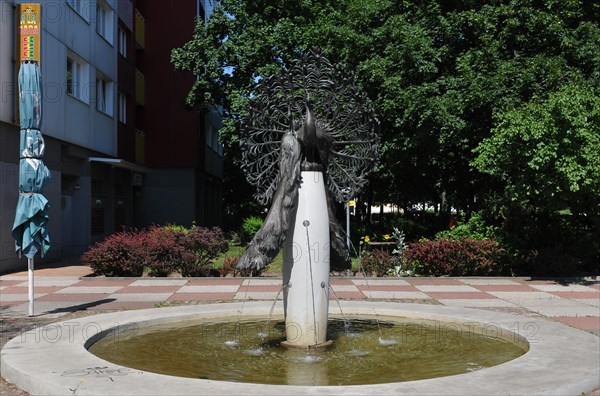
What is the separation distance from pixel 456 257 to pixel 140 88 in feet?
71.8

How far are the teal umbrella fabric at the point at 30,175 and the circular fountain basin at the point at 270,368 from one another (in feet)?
8.13

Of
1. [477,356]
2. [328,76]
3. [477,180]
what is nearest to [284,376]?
[477,356]

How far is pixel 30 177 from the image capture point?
36.0ft

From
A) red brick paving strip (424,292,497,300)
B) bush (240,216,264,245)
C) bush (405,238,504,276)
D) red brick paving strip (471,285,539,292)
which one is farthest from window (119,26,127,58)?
red brick paving strip (424,292,497,300)

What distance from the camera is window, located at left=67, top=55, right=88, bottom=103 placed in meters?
24.1

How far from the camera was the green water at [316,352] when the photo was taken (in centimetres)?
676

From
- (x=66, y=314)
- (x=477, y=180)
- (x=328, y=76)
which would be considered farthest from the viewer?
(x=477, y=180)

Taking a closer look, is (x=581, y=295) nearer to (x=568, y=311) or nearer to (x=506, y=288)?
(x=506, y=288)

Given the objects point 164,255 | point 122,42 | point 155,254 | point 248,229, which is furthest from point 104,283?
point 248,229

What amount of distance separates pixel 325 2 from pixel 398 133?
29.3ft

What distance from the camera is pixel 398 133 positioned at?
904 inches

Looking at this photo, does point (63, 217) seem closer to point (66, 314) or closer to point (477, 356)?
point (66, 314)

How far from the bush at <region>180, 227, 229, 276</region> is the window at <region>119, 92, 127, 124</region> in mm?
14295

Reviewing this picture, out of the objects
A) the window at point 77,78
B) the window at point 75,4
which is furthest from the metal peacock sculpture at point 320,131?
the window at point 75,4
